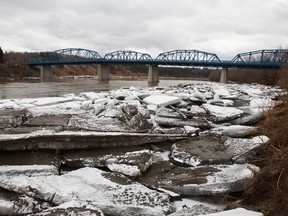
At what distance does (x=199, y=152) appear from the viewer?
4.49 m

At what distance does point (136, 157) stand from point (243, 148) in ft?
5.85

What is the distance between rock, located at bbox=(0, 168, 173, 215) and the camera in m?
2.94

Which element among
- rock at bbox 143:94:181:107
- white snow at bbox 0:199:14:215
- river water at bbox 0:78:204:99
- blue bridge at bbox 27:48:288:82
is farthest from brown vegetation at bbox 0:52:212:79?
white snow at bbox 0:199:14:215

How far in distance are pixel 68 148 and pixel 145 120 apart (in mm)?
2042

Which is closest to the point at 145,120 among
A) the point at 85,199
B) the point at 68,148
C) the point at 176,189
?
the point at 68,148

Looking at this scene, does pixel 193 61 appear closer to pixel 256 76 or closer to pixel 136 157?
pixel 256 76

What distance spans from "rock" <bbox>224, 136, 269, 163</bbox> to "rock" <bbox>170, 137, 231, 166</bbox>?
0.11 m

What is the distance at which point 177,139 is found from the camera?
17.1 ft

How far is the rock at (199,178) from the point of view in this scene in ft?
11.2

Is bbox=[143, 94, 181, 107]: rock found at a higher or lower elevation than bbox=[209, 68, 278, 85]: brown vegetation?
lower

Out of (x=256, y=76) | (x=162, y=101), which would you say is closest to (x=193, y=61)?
(x=256, y=76)

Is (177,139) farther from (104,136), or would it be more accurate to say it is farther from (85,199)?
(85,199)

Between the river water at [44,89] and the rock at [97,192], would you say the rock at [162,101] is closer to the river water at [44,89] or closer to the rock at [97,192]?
the rock at [97,192]

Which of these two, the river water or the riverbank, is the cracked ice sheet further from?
the river water
